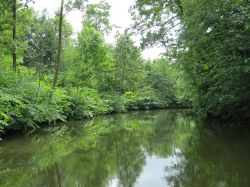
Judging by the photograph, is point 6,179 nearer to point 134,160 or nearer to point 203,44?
point 134,160

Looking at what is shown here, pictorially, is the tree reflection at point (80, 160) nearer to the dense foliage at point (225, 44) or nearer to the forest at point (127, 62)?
the forest at point (127, 62)

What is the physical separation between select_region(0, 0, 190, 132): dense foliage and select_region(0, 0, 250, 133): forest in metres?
0.06

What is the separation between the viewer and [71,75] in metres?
24.7

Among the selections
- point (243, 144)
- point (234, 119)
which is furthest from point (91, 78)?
point (243, 144)

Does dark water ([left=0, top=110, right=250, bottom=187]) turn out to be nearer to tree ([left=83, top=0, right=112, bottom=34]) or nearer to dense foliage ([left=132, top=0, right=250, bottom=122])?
dense foliage ([left=132, top=0, right=250, bottom=122])

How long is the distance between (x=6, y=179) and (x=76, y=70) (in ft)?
63.8

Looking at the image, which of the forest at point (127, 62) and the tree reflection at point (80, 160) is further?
the forest at point (127, 62)

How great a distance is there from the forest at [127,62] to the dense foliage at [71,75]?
6 centimetres

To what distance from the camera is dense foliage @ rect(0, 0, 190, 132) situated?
1267 centimetres

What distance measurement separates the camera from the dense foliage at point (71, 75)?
41.6ft

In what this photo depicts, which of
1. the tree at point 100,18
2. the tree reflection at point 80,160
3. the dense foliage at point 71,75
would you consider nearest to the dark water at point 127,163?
the tree reflection at point 80,160

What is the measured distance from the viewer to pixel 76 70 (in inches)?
978

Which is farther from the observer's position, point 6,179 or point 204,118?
point 204,118

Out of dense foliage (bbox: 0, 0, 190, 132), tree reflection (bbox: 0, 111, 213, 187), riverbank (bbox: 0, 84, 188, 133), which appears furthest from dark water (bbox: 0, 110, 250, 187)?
dense foliage (bbox: 0, 0, 190, 132)
